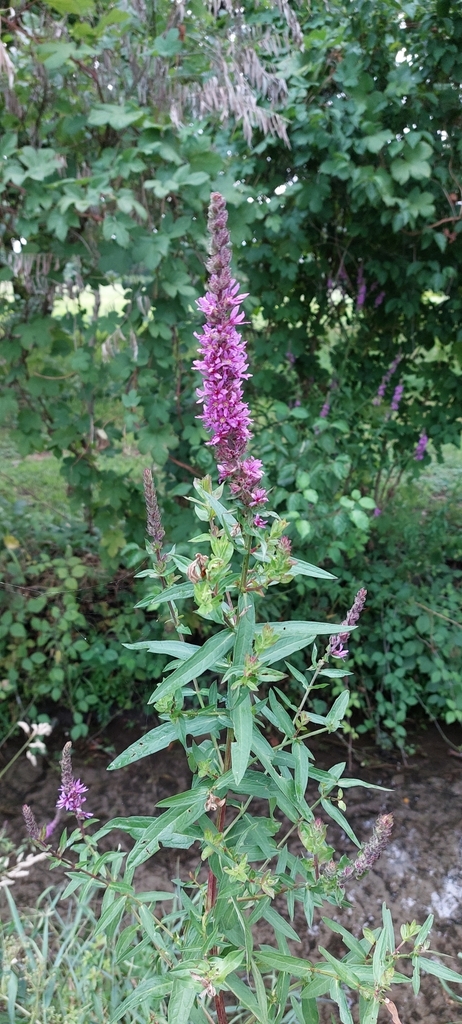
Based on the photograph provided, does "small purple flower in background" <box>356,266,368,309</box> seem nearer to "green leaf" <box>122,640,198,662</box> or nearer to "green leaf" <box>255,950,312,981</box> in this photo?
"green leaf" <box>122,640,198,662</box>

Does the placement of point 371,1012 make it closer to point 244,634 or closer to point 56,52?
point 244,634

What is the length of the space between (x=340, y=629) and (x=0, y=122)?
85.8 inches

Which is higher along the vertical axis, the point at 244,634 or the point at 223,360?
the point at 223,360

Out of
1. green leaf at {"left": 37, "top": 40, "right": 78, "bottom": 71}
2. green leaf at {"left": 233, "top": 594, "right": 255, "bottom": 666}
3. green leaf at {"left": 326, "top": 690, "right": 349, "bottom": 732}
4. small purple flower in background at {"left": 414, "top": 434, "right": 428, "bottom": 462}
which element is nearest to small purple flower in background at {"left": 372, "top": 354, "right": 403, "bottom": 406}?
small purple flower in background at {"left": 414, "top": 434, "right": 428, "bottom": 462}

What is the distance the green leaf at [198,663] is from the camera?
31.4 inches

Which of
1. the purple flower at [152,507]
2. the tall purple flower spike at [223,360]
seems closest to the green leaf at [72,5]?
the tall purple flower spike at [223,360]

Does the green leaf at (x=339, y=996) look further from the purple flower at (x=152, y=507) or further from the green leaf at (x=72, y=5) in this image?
the green leaf at (x=72, y=5)

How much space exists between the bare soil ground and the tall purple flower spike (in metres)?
1.91

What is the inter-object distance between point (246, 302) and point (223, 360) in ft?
6.72

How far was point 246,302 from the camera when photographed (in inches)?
105

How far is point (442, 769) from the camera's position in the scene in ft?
9.14

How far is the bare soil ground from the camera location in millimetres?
2139

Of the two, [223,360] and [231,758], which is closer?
[223,360]

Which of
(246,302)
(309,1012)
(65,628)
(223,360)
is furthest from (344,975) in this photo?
(246,302)
